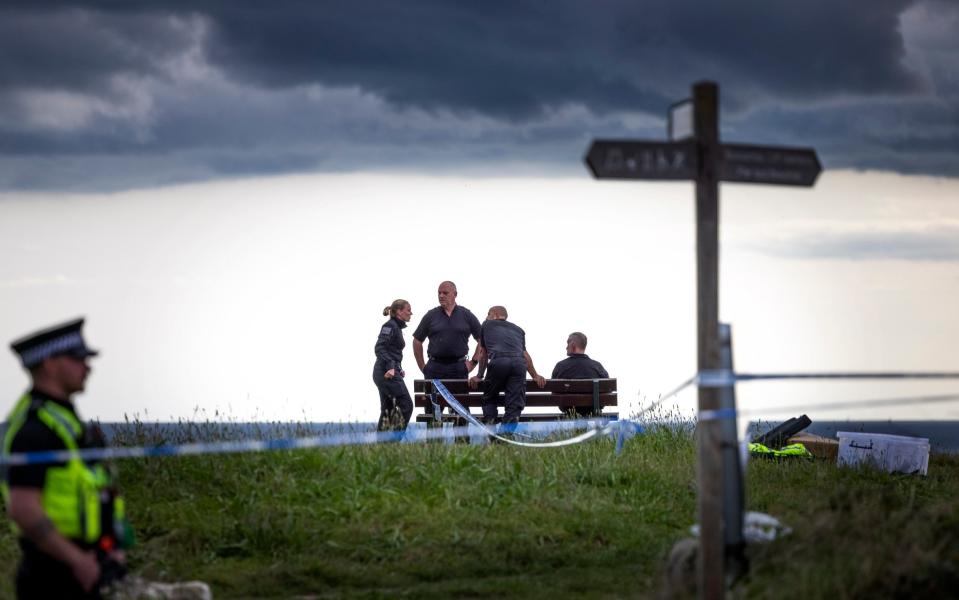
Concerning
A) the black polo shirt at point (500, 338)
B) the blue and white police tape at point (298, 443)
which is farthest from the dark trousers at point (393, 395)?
the blue and white police tape at point (298, 443)

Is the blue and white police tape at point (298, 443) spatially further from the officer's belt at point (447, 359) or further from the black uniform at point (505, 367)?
the officer's belt at point (447, 359)

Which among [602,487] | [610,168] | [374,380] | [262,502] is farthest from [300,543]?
[374,380]

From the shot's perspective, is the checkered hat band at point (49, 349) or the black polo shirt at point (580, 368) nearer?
the checkered hat band at point (49, 349)

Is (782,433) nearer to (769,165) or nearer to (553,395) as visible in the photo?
(553,395)

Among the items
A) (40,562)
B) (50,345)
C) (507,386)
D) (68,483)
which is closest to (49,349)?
(50,345)

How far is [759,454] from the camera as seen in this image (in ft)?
51.7

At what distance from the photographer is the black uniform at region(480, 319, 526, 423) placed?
16.4 meters

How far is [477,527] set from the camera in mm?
10695

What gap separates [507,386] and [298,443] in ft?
28.3

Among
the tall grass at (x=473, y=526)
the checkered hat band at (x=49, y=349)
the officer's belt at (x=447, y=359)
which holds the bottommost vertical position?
the tall grass at (x=473, y=526)

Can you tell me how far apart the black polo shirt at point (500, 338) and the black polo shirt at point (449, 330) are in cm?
73

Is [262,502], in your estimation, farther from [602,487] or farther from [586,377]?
[586,377]

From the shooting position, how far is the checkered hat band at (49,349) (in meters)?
5.68

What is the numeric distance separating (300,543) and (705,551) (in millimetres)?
4191
